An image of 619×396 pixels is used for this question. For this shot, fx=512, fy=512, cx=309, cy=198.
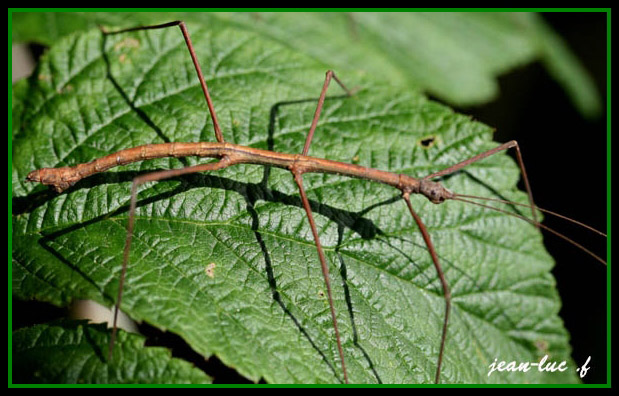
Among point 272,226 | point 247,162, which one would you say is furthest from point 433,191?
point 247,162

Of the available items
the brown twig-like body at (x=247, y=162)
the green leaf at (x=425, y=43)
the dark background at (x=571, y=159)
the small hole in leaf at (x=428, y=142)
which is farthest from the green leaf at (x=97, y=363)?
the dark background at (x=571, y=159)

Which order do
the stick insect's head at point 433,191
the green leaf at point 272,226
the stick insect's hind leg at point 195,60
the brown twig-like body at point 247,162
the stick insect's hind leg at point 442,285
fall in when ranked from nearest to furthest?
the green leaf at point 272,226 < the stick insect's hind leg at point 442,285 < the brown twig-like body at point 247,162 < the stick insect's hind leg at point 195,60 < the stick insect's head at point 433,191

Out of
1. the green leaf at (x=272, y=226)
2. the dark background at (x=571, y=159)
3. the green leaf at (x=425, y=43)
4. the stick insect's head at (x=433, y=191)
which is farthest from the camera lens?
the dark background at (x=571, y=159)

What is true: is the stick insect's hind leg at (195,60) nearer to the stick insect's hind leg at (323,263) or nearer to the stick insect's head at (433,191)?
the stick insect's hind leg at (323,263)

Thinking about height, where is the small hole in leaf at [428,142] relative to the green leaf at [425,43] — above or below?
below

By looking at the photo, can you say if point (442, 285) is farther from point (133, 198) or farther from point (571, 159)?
point (571, 159)

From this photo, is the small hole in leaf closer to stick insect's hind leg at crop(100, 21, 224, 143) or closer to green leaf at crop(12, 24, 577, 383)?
green leaf at crop(12, 24, 577, 383)
